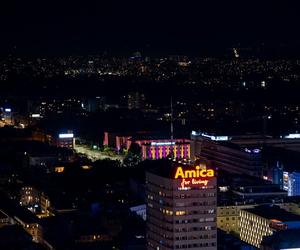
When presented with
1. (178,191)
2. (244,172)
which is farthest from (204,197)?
(244,172)

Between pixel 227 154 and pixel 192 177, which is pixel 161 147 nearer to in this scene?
pixel 227 154

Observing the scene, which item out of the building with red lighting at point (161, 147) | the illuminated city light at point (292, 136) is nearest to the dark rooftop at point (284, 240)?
the building with red lighting at point (161, 147)

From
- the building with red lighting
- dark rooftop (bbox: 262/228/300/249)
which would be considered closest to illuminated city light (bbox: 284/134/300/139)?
the building with red lighting

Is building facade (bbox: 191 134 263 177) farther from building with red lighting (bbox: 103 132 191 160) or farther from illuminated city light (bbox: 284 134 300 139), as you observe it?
illuminated city light (bbox: 284 134 300 139)

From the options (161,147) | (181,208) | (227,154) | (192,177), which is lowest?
(181,208)

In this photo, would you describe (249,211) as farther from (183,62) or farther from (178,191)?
(183,62)

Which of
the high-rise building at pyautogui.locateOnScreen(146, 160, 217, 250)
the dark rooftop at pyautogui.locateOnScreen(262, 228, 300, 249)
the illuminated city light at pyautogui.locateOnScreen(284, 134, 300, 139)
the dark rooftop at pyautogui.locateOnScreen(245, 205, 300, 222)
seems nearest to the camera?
the high-rise building at pyautogui.locateOnScreen(146, 160, 217, 250)

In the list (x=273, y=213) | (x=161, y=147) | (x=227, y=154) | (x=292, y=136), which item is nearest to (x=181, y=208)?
(x=273, y=213)

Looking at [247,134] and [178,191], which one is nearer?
[178,191]
